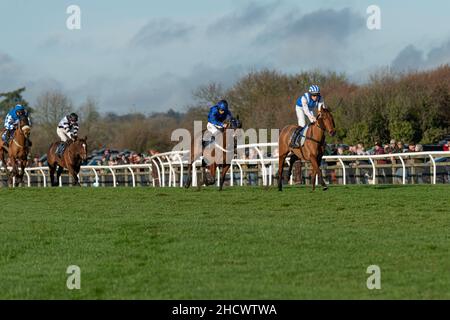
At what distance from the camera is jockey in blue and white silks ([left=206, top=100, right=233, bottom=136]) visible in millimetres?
21688

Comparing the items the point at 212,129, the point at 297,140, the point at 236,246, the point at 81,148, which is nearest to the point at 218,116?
the point at 212,129

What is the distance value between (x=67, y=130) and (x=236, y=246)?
680 inches

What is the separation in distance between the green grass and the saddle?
2560mm

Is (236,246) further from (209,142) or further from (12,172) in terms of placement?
(12,172)

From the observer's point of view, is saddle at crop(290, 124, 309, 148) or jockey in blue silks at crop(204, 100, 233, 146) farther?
jockey in blue silks at crop(204, 100, 233, 146)

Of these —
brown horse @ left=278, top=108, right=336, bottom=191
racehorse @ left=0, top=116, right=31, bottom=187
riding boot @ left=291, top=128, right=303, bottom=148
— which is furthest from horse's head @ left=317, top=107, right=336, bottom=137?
racehorse @ left=0, top=116, right=31, bottom=187

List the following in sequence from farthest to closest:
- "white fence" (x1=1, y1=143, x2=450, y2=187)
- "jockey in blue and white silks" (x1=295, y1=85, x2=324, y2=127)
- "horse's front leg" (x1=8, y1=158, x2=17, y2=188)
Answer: "horse's front leg" (x1=8, y1=158, x2=17, y2=188) < "white fence" (x1=1, y1=143, x2=450, y2=187) < "jockey in blue and white silks" (x1=295, y1=85, x2=324, y2=127)

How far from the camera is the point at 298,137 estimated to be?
67.5 ft

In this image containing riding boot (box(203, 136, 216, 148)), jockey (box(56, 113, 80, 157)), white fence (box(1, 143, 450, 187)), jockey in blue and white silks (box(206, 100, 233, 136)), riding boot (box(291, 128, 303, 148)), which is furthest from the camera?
jockey (box(56, 113, 80, 157))

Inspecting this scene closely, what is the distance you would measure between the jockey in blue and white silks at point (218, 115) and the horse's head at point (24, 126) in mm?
6838

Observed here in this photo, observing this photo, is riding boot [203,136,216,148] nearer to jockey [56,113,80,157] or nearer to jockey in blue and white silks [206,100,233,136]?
jockey in blue and white silks [206,100,233,136]

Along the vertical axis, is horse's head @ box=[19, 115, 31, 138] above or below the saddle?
above
